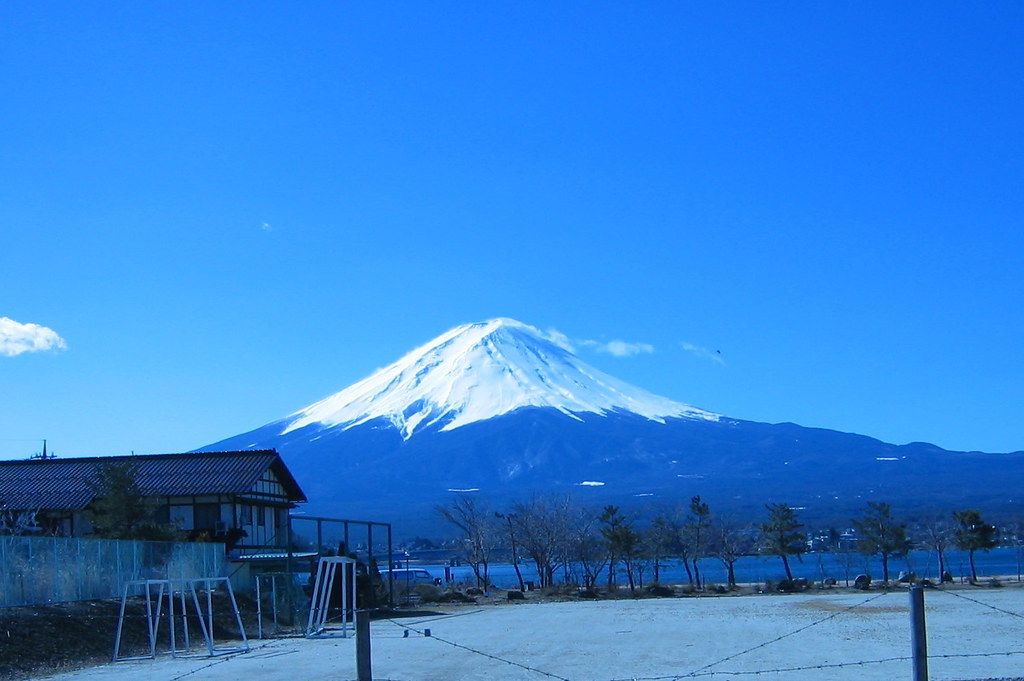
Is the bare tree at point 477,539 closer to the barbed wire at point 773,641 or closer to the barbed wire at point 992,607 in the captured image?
the barbed wire at point 992,607

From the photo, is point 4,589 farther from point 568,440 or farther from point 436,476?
point 568,440

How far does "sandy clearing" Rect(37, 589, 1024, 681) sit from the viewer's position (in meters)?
14.6

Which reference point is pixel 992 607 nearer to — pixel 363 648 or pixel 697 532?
pixel 363 648

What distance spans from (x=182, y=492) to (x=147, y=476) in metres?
2.42

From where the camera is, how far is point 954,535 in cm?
5106

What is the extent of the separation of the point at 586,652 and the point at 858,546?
35192 mm

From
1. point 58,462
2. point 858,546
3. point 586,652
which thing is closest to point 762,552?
point 858,546

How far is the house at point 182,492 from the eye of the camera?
38.7 m

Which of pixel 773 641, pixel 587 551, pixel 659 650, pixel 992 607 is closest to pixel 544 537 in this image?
pixel 587 551

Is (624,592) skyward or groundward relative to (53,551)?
groundward

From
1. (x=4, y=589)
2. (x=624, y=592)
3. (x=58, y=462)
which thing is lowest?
(x=624, y=592)

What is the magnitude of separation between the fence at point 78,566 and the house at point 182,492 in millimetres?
9535

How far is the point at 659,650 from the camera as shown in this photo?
1748cm

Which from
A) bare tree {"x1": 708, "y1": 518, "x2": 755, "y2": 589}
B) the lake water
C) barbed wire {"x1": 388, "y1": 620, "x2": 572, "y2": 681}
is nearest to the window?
barbed wire {"x1": 388, "y1": 620, "x2": 572, "y2": 681}
